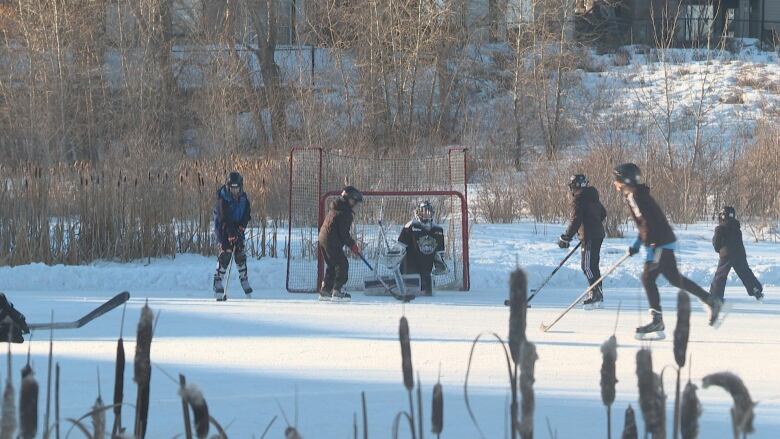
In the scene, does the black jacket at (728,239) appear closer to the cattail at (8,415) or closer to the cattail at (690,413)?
the cattail at (690,413)

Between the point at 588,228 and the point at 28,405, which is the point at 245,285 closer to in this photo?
the point at 588,228

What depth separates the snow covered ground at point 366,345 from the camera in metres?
5.80

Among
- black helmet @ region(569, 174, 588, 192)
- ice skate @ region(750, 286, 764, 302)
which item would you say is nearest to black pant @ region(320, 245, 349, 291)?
black helmet @ region(569, 174, 588, 192)

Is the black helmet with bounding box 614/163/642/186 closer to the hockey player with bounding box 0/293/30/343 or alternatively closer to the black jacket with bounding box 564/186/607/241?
the black jacket with bounding box 564/186/607/241

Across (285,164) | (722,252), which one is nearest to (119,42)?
(285,164)

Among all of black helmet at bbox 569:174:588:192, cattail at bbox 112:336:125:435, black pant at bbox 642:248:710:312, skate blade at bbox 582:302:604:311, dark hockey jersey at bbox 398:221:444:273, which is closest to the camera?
cattail at bbox 112:336:125:435

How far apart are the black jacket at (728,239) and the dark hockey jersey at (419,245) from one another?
297cm

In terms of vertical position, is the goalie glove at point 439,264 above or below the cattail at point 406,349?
below

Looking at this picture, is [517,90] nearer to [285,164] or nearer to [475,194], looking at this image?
[475,194]

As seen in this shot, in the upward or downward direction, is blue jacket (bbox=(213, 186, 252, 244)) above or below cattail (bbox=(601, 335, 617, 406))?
below

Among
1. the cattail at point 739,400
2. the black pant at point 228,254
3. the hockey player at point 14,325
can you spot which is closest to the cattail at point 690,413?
the cattail at point 739,400

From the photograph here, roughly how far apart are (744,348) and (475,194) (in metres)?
11.8

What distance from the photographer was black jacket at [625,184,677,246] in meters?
8.48

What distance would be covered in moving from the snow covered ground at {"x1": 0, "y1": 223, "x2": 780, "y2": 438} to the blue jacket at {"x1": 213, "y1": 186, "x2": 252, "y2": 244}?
779 millimetres
